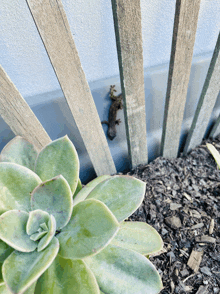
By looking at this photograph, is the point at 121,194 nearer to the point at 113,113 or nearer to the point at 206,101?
the point at 113,113

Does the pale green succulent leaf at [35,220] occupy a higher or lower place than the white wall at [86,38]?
lower

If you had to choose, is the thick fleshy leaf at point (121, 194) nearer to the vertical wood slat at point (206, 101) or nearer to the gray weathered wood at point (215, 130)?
the vertical wood slat at point (206, 101)

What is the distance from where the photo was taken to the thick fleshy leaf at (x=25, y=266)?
291mm

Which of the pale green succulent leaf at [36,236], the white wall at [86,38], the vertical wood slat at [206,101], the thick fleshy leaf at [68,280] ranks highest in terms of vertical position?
the white wall at [86,38]

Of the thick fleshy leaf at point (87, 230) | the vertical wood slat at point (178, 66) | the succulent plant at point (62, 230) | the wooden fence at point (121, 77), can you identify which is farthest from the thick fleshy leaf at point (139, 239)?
the vertical wood slat at point (178, 66)

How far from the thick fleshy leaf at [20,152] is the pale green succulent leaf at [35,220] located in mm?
136

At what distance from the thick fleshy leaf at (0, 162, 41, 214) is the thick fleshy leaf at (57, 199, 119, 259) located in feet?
0.35

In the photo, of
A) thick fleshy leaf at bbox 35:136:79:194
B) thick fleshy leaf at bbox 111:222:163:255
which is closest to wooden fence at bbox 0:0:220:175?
thick fleshy leaf at bbox 35:136:79:194

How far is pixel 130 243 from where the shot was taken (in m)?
0.49

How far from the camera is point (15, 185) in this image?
0.40m

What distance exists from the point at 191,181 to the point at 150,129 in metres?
0.38

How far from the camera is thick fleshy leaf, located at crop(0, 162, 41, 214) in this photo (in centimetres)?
38

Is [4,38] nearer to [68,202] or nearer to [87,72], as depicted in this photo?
[87,72]

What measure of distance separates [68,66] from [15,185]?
0.43 m
